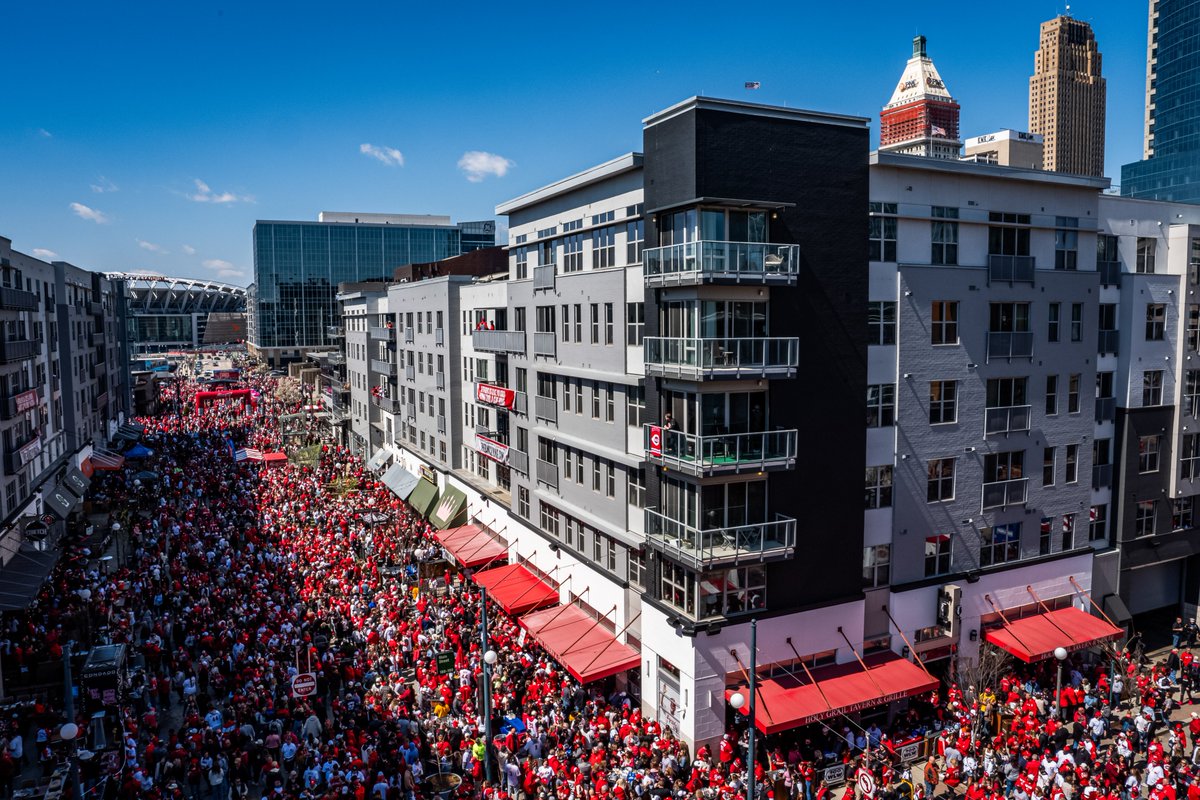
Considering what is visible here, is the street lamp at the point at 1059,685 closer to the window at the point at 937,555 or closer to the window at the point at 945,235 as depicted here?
the window at the point at 937,555

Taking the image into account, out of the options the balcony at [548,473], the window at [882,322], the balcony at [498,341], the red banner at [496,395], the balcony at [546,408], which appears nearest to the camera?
the window at [882,322]

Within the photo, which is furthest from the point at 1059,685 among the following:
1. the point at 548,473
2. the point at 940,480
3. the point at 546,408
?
the point at 546,408

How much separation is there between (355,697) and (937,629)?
20794 millimetres

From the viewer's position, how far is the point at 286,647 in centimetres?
3089

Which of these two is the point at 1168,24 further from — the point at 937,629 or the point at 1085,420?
the point at 937,629

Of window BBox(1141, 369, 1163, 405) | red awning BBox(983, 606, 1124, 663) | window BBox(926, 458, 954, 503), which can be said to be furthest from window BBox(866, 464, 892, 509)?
window BBox(1141, 369, 1163, 405)

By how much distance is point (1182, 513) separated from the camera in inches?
1374

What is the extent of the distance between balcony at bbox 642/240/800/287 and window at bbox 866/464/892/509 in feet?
25.6

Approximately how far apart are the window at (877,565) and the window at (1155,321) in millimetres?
15598

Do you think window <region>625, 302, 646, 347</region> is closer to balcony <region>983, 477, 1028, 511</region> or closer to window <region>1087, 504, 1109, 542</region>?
balcony <region>983, 477, 1028, 511</region>

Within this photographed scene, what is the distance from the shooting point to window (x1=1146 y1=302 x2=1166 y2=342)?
108ft

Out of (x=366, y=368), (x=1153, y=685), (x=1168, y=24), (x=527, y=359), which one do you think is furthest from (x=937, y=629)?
(x=1168, y=24)

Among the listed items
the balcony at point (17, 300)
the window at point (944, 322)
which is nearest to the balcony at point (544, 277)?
the window at point (944, 322)

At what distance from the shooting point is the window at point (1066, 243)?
31125mm
